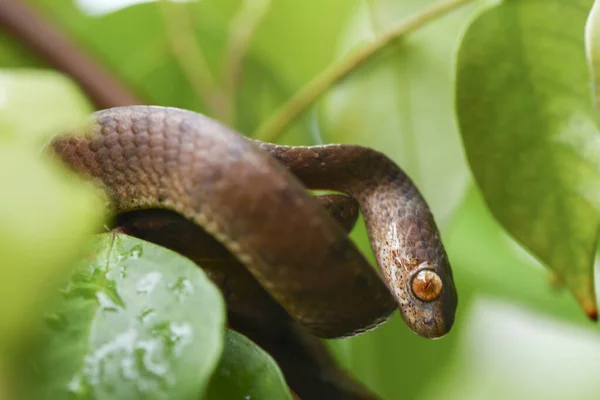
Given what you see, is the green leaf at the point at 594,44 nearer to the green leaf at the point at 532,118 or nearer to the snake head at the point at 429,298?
the green leaf at the point at 532,118

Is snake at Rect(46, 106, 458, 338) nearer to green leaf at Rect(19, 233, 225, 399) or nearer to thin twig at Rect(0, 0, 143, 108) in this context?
green leaf at Rect(19, 233, 225, 399)

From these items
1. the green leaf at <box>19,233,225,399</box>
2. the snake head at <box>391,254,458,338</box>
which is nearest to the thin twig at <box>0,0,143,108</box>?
the snake head at <box>391,254,458,338</box>

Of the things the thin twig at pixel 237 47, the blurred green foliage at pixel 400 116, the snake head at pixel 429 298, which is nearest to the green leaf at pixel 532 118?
the blurred green foliage at pixel 400 116

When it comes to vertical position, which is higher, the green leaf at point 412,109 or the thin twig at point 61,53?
the thin twig at point 61,53

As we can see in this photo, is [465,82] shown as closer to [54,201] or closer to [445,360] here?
[54,201]

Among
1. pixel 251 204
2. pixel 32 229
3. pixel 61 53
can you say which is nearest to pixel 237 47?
pixel 61 53
